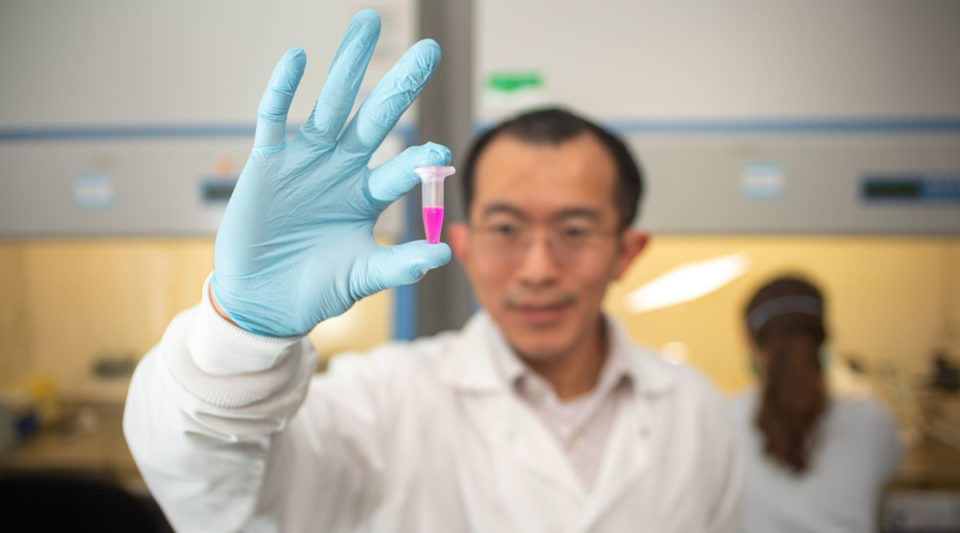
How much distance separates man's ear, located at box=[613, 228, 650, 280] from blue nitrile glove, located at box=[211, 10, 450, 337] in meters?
0.63

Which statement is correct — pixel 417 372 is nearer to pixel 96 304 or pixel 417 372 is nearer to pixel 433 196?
pixel 433 196

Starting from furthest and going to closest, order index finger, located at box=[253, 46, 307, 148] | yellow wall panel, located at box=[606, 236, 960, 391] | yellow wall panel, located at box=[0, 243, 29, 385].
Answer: yellow wall panel, located at box=[606, 236, 960, 391] < yellow wall panel, located at box=[0, 243, 29, 385] < index finger, located at box=[253, 46, 307, 148]

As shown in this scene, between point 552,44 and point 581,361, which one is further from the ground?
Result: point 552,44

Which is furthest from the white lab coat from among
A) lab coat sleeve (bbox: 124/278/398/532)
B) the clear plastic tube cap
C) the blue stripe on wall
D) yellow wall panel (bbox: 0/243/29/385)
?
yellow wall panel (bbox: 0/243/29/385)

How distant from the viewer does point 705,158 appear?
5.19 ft

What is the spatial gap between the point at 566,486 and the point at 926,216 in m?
1.21

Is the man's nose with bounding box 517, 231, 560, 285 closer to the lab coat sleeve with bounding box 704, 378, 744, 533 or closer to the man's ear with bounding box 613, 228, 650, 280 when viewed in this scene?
the man's ear with bounding box 613, 228, 650, 280

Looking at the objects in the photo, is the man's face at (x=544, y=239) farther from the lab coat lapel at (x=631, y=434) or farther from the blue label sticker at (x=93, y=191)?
the blue label sticker at (x=93, y=191)

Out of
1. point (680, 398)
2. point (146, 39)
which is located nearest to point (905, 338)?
point (680, 398)

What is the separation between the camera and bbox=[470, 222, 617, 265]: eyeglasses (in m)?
1.08

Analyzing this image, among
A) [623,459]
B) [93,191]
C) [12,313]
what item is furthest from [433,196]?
[12,313]

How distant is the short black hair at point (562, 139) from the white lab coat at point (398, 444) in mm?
311

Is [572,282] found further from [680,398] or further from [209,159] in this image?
[209,159]

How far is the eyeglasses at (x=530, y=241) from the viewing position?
1078mm
